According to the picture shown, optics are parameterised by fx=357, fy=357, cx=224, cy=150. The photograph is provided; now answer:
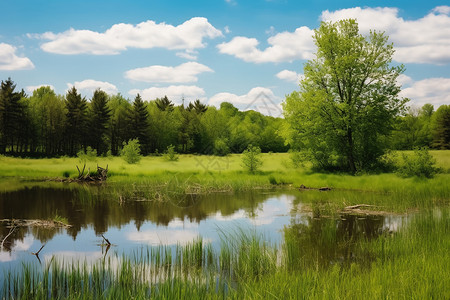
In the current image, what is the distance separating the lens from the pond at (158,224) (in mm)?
11500

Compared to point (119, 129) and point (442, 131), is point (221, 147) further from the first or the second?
point (442, 131)

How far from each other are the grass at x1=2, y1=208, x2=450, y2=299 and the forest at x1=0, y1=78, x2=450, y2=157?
58.4 m

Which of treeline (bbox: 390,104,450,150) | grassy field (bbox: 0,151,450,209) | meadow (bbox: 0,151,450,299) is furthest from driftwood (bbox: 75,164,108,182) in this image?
treeline (bbox: 390,104,450,150)

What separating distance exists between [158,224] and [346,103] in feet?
76.1

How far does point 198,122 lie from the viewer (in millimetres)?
85188

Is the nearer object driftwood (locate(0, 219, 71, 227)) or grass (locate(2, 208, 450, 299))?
grass (locate(2, 208, 450, 299))

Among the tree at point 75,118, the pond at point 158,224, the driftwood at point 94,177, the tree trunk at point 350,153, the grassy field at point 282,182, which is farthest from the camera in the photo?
the tree at point 75,118

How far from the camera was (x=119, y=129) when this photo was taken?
81250mm

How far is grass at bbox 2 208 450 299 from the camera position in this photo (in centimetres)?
674

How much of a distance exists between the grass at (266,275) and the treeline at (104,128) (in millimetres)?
56114

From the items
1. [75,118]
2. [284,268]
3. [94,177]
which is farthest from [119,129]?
[284,268]

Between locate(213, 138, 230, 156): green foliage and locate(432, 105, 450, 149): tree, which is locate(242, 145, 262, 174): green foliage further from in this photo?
locate(432, 105, 450, 149): tree

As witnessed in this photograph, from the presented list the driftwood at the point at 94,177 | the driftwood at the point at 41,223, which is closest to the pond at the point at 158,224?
the driftwood at the point at 41,223

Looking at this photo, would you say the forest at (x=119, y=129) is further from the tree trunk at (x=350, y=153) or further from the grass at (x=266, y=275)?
the grass at (x=266, y=275)
